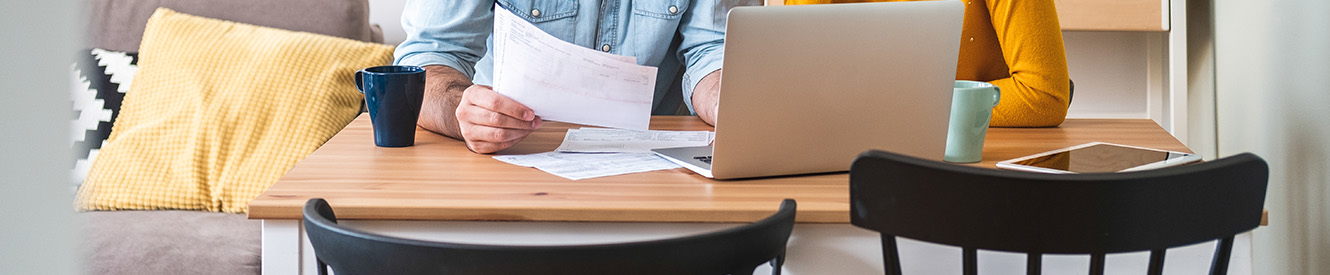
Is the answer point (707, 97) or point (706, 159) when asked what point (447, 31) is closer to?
point (707, 97)

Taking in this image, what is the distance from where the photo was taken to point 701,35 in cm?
151

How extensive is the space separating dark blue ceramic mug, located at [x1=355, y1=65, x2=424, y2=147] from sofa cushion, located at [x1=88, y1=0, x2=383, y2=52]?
105 centimetres

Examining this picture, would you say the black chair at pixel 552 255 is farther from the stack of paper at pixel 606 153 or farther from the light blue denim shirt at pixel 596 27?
the light blue denim shirt at pixel 596 27

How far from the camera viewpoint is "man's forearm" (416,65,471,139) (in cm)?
118

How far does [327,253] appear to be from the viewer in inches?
24.8

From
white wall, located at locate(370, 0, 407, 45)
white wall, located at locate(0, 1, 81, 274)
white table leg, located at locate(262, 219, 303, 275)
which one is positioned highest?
white wall, located at locate(370, 0, 407, 45)

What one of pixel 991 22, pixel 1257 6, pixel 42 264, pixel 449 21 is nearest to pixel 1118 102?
pixel 1257 6

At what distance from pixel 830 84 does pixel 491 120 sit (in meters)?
0.34

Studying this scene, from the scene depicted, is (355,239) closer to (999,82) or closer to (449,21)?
(449,21)

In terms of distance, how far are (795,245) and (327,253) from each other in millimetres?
374

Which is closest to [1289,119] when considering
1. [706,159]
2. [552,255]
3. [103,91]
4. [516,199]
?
[706,159]

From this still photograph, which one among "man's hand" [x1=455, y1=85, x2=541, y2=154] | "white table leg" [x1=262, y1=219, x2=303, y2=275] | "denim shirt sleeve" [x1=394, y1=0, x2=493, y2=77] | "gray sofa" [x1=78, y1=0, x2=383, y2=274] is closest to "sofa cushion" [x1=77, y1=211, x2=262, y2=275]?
"gray sofa" [x1=78, y1=0, x2=383, y2=274]

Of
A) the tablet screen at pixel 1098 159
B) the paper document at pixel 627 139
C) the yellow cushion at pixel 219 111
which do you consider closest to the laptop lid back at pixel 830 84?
the tablet screen at pixel 1098 159

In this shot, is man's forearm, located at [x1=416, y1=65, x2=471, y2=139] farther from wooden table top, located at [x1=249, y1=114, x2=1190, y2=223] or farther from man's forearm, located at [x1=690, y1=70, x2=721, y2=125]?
man's forearm, located at [x1=690, y1=70, x2=721, y2=125]
